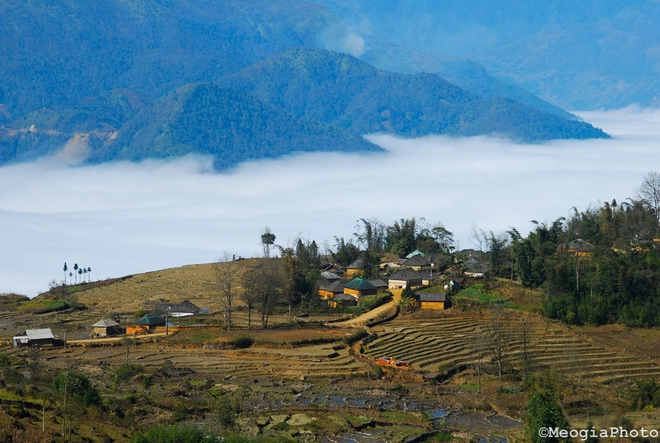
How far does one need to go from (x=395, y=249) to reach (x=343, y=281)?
16.8m

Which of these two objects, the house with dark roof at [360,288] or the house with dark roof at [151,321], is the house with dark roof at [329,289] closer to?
the house with dark roof at [360,288]

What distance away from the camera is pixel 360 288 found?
72.6 metres

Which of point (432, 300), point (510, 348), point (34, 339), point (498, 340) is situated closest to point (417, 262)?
point (432, 300)

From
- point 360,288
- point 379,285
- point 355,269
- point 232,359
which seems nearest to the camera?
point 232,359

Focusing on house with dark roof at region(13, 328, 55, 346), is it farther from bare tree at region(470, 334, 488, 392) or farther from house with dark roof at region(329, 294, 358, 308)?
bare tree at region(470, 334, 488, 392)

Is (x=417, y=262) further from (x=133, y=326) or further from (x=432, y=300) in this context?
(x=133, y=326)

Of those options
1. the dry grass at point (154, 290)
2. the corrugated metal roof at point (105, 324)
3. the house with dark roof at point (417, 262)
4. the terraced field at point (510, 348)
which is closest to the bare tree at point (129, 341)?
the corrugated metal roof at point (105, 324)

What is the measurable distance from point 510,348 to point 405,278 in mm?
18483

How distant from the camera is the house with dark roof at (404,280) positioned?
7438cm

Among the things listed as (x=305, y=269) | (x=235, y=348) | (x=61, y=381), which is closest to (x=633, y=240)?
(x=305, y=269)

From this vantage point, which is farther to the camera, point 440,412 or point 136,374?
point 136,374

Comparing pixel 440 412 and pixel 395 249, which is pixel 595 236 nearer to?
pixel 395 249

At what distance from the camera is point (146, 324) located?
62906 mm

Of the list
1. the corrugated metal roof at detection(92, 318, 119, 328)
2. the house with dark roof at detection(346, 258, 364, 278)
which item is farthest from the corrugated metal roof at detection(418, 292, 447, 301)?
the corrugated metal roof at detection(92, 318, 119, 328)
